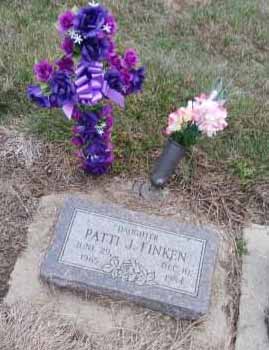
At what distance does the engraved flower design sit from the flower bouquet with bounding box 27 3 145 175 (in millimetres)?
676

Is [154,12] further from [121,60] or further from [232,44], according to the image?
[121,60]

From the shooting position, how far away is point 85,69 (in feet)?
7.75

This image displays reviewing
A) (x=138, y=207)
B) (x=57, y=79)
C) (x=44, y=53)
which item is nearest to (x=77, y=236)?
(x=138, y=207)

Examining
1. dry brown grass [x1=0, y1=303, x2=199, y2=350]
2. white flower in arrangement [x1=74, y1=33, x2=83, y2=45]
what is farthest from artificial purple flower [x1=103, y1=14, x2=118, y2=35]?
dry brown grass [x1=0, y1=303, x2=199, y2=350]

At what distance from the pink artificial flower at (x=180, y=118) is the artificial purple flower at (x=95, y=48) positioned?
1.51 ft

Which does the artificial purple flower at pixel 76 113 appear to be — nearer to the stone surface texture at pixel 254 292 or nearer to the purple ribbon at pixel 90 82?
the purple ribbon at pixel 90 82

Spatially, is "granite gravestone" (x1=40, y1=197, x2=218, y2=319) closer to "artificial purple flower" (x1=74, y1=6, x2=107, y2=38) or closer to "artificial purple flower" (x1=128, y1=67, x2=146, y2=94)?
"artificial purple flower" (x1=128, y1=67, x2=146, y2=94)

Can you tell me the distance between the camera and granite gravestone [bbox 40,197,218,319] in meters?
2.44

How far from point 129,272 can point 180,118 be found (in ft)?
2.41

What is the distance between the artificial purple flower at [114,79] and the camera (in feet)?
8.05

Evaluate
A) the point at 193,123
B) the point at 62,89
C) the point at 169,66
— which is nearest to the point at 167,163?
the point at 193,123

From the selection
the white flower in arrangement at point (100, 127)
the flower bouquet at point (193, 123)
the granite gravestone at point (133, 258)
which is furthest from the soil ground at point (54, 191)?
the white flower in arrangement at point (100, 127)

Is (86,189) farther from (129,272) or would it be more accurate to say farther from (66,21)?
(66,21)

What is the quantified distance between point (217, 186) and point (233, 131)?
47 centimetres
